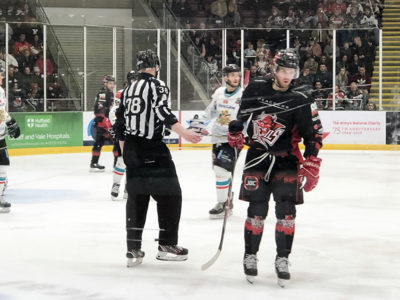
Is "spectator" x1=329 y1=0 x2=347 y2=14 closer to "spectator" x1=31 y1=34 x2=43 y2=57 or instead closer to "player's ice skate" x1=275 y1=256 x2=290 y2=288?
"spectator" x1=31 y1=34 x2=43 y2=57

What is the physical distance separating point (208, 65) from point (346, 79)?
8.19 ft

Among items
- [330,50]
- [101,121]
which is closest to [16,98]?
[101,121]

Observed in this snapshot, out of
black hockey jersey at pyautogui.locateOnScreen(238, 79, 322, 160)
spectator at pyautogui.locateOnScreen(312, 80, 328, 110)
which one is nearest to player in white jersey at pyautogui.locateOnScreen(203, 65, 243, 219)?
black hockey jersey at pyautogui.locateOnScreen(238, 79, 322, 160)

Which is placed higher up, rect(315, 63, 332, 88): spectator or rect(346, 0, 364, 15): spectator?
rect(346, 0, 364, 15): spectator

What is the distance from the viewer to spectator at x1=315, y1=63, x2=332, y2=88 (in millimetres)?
14633

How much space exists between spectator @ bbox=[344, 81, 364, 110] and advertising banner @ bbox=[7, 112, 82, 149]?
465 centimetres

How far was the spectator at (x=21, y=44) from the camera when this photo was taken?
43.8 ft

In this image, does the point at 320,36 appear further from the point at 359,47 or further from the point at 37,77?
the point at 37,77

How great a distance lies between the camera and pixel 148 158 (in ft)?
15.1

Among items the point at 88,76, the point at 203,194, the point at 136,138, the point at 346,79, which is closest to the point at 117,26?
the point at 88,76

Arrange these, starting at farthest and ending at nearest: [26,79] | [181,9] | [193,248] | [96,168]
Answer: [181,9] < [26,79] < [96,168] < [193,248]

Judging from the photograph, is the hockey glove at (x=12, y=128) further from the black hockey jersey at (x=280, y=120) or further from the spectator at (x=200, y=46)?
the spectator at (x=200, y=46)

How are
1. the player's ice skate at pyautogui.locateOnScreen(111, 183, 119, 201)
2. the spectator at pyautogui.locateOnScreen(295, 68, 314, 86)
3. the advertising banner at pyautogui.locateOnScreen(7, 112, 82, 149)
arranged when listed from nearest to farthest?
the player's ice skate at pyautogui.locateOnScreen(111, 183, 119, 201)
the advertising banner at pyautogui.locateOnScreen(7, 112, 82, 149)
the spectator at pyautogui.locateOnScreen(295, 68, 314, 86)

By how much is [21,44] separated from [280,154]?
995 centimetres
